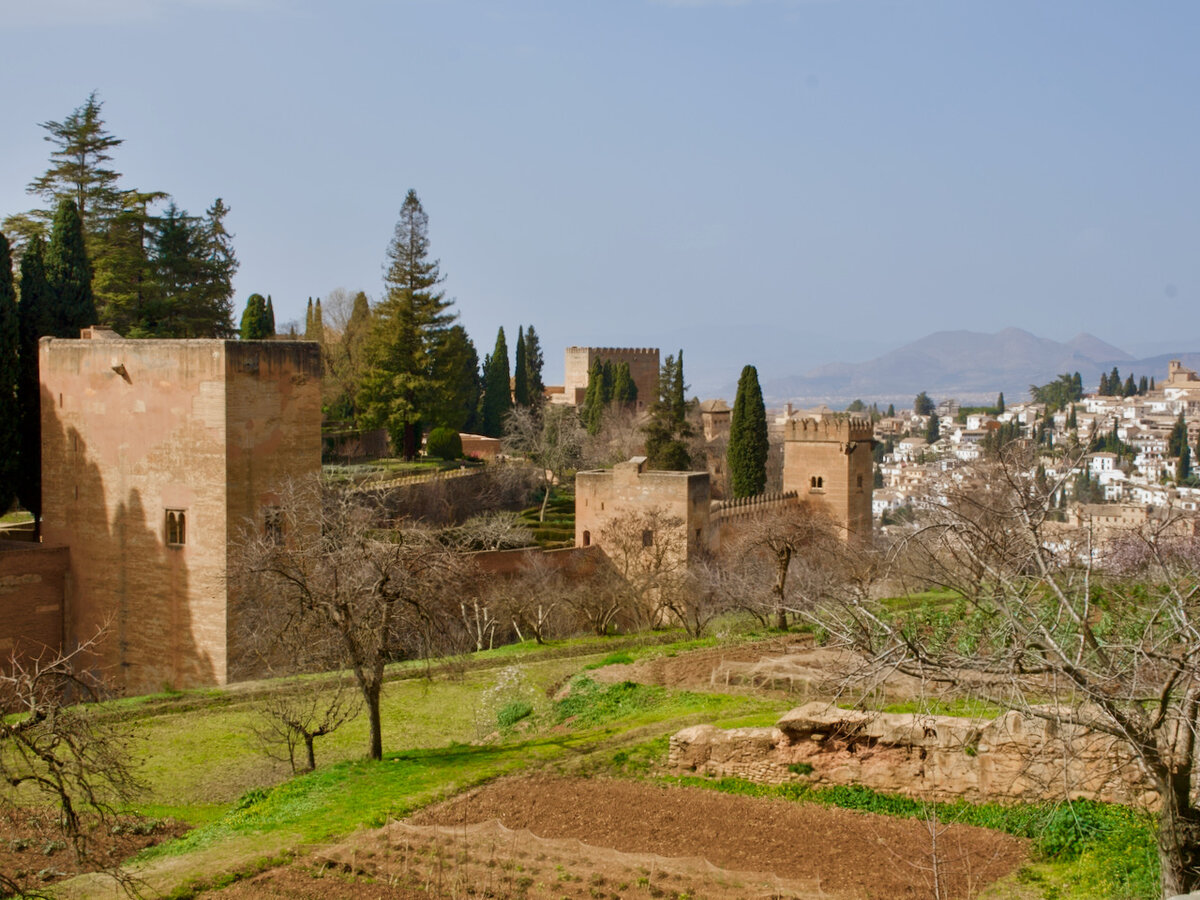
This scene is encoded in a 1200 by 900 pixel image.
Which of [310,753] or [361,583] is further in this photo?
[310,753]

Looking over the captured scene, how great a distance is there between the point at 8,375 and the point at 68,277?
3.47m

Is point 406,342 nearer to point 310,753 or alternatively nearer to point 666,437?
point 666,437

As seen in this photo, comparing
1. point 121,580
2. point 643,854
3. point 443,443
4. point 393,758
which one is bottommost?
point 393,758

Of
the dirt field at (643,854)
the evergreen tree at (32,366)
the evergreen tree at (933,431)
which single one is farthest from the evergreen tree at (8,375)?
the evergreen tree at (933,431)

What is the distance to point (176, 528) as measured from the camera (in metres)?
19.8

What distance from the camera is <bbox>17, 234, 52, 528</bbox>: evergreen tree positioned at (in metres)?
22.7

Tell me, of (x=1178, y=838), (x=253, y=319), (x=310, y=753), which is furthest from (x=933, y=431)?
(x=1178, y=838)

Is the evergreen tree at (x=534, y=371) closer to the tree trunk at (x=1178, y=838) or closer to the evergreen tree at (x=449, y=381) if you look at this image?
the evergreen tree at (x=449, y=381)

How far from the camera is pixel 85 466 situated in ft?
68.1

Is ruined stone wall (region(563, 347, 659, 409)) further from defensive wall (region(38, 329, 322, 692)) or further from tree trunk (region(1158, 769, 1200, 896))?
tree trunk (region(1158, 769, 1200, 896))

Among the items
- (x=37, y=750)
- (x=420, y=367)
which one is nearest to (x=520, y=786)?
(x=37, y=750)

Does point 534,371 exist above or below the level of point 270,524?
above

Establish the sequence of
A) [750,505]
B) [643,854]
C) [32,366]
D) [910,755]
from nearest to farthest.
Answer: [643,854] → [910,755] → [32,366] → [750,505]

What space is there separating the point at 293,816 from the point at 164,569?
10050 millimetres
